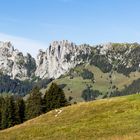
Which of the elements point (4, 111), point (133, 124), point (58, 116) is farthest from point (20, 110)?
point (133, 124)

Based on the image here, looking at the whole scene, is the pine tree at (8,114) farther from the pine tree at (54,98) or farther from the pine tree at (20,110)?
the pine tree at (54,98)

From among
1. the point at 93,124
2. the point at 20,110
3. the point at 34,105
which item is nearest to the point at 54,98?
the point at 34,105

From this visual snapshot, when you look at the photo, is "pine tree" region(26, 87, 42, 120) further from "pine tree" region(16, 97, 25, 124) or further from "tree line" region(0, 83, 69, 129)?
"pine tree" region(16, 97, 25, 124)

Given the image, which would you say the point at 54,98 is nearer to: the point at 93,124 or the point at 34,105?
the point at 34,105

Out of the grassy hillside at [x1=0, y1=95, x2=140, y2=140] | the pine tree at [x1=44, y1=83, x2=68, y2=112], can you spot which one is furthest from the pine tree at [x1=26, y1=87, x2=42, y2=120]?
the grassy hillside at [x1=0, y1=95, x2=140, y2=140]

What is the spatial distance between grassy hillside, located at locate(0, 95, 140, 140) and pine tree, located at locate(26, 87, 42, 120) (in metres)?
42.3

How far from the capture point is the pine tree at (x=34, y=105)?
393 ft

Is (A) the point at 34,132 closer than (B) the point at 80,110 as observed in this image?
Yes

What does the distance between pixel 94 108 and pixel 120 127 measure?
20561mm

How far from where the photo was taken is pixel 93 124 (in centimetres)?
5612

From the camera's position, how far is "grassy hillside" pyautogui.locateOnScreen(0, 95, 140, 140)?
45809 millimetres

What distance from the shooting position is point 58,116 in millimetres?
73312

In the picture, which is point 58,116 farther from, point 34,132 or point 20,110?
point 20,110

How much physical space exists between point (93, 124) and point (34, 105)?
2603 inches
